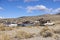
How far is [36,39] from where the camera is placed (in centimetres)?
1745

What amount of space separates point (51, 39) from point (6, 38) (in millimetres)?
4429

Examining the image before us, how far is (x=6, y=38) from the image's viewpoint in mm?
15477

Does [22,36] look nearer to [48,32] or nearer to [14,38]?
[14,38]

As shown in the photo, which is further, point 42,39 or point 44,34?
point 44,34

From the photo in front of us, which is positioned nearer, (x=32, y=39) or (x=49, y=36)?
(x=32, y=39)

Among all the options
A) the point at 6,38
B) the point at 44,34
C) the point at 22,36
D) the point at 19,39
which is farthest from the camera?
the point at 44,34

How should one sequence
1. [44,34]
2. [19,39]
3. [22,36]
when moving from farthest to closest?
[44,34]
[22,36]
[19,39]

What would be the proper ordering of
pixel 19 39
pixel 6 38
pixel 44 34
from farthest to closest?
pixel 44 34 < pixel 19 39 < pixel 6 38

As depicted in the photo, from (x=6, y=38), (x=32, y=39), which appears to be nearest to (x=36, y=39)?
(x=32, y=39)

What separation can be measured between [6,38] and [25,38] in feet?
9.86

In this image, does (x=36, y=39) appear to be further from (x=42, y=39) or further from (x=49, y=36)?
(x=49, y=36)

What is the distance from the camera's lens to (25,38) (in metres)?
18.1

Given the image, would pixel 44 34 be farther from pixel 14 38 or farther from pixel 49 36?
pixel 14 38

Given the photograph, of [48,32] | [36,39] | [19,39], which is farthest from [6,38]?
[48,32]
